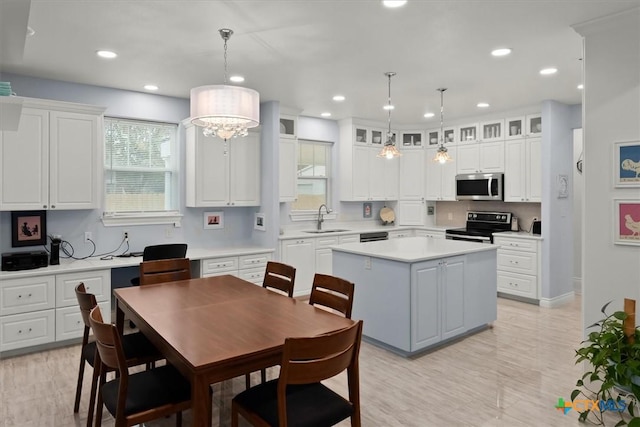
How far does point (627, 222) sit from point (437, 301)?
1.63 meters

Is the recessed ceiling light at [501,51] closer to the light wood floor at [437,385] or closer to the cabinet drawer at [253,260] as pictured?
the light wood floor at [437,385]

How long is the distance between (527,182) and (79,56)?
547 cm

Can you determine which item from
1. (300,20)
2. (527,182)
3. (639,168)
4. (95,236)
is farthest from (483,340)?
(95,236)

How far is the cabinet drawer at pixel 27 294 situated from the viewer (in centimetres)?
361

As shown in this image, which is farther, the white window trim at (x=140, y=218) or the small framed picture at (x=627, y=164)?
the white window trim at (x=140, y=218)

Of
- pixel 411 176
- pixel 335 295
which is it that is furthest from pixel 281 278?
pixel 411 176

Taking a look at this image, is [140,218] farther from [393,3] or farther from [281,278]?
[393,3]

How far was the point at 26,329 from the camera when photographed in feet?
12.2

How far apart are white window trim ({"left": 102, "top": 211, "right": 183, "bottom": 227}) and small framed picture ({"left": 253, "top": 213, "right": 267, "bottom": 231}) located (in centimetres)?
100

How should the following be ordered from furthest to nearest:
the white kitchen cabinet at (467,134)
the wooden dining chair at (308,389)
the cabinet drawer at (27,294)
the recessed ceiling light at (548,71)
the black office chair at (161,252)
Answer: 1. the white kitchen cabinet at (467,134)
2. the black office chair at (161,252)
3. the recessed ceiling light at (548,71)
4. the cabinet drawer at (27,294)
5. the wooden dining chair at (308,389)

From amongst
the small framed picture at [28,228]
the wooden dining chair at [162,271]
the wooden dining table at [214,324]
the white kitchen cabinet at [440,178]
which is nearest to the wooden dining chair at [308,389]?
the wooden dining table at [214,324]

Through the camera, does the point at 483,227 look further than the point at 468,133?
No

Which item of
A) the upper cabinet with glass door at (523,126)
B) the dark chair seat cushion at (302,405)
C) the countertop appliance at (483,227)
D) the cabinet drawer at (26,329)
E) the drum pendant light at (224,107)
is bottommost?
the cabinet drawer at (26,329)

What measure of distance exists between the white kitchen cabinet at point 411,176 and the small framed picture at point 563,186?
86.3 inches
